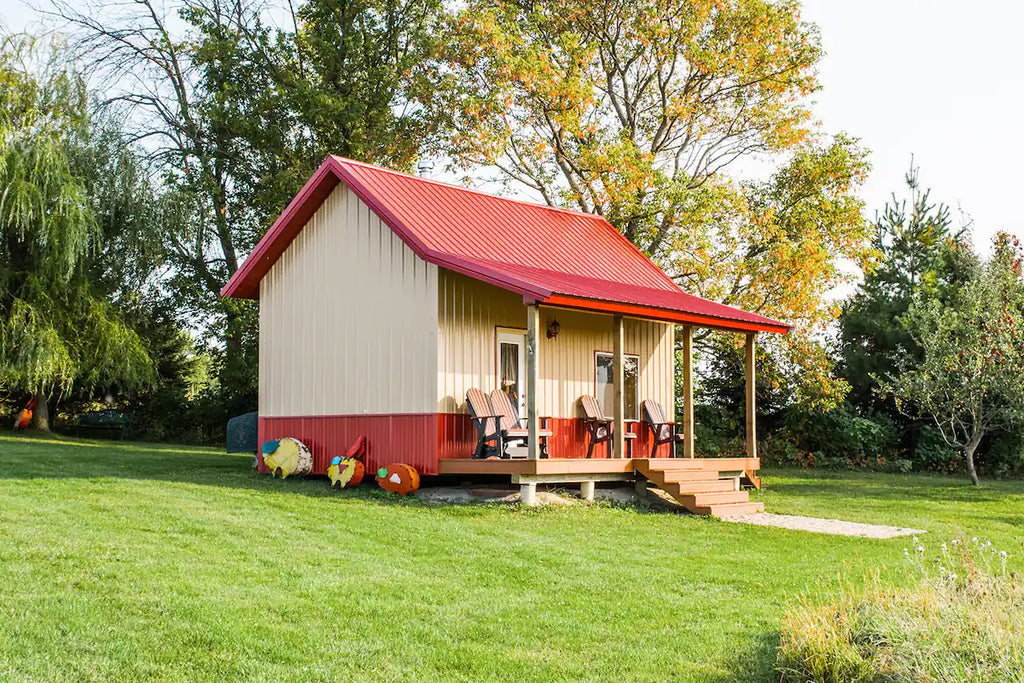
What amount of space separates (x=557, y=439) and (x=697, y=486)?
2.51 metres

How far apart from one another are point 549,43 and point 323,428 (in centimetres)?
1076

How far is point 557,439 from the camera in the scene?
14875 mm

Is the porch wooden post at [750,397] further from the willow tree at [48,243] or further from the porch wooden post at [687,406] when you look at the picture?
the willow tree at [48,243]

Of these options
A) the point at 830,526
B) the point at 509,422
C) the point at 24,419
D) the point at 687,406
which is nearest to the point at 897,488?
the point at 687,406

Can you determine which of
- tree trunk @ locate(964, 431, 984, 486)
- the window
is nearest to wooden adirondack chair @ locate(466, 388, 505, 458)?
the window

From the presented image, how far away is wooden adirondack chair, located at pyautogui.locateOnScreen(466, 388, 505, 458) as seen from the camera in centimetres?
1333

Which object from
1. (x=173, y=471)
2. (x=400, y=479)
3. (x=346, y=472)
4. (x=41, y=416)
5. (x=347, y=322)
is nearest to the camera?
(x=400, y=479)

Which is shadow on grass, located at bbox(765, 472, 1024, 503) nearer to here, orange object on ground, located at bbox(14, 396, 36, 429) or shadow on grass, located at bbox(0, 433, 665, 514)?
shadow on grass, located at bbox(0, 433, 665, 514)

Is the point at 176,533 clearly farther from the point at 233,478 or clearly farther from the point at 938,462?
the point at 938,462

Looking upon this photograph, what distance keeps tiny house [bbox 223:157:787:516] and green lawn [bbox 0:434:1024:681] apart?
1625 millimetres

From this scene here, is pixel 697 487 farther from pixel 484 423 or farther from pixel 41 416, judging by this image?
pixel 41 416

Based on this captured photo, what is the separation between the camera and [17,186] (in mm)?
19297

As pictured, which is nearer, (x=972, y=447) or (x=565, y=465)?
(x=565, y=465)

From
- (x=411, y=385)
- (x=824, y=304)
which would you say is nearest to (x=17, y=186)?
(x=411, y=385)
